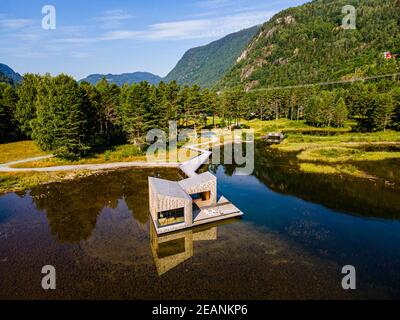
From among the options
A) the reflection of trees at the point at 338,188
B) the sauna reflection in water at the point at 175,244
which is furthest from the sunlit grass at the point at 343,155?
the sauna reflection in water at the point at 175,244

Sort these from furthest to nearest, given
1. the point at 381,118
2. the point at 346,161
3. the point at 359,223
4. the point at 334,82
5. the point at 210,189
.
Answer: the point at 334,82
the point at 381,118
the point at 346,161
the point at 210,189
the point at 359,223

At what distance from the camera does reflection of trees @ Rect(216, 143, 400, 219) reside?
27.7m

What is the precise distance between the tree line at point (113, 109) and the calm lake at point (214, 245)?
15.4m

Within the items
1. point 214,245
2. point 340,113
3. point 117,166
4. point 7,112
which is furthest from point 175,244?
point 340,113

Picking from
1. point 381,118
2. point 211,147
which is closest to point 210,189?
point 211,147

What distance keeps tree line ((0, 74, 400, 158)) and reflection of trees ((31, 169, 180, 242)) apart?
11.7m

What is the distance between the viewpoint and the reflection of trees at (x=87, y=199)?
25453mm

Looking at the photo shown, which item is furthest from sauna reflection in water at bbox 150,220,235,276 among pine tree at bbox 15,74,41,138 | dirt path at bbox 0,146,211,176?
pine tree at bbox 15,74,41,138

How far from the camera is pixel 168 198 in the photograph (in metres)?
22.4

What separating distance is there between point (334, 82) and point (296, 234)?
130m

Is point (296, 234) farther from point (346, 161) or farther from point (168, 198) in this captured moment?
point (346, 161)

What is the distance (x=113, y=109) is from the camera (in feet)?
194

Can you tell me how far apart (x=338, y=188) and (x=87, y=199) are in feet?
93.9
